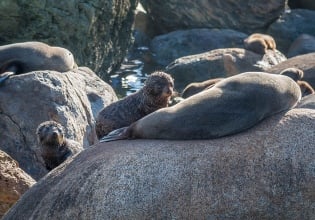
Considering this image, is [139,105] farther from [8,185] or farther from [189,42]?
[189,42]

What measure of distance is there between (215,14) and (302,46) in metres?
3.16

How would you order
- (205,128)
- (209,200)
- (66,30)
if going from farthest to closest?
(66,30) < (205,128) < (209,200)

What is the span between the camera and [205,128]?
7199 mm

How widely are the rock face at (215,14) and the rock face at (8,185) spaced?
1549 cm

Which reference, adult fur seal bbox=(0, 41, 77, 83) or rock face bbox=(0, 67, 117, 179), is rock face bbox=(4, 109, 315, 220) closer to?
rock face bbox=(0, 67, 117, 179)

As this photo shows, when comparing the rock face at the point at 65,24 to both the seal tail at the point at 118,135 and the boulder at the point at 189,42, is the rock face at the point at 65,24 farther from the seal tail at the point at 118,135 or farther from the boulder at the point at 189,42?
the seal tail at the point at 118,135

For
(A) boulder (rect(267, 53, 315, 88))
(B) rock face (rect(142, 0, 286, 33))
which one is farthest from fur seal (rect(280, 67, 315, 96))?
(B) rock face (rect(142, 0, 286, 33))

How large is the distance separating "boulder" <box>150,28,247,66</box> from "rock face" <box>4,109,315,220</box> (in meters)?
14.2

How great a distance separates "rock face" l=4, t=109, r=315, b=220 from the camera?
6762 mm

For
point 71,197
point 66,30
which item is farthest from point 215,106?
point 66,30

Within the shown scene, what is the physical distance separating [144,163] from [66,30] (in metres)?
9.90

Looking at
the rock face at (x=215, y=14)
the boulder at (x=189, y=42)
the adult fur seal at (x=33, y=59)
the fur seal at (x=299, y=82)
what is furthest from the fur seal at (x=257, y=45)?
the adult fur seal at (x=33, y=59)

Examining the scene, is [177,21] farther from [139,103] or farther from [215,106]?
[215,106]

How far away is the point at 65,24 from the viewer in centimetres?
1644
